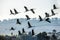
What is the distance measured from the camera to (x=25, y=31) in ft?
7.54

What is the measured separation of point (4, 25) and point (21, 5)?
1.18ft

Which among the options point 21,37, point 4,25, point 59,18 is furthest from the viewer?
point 4,25

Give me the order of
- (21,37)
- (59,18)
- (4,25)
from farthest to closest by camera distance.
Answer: (4,25) < (21,37) < (59,18)

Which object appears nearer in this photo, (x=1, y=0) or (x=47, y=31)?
(x=47, y=31)

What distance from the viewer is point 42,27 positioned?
2232 millimetres

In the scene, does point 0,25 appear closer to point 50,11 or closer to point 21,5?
point 21,5

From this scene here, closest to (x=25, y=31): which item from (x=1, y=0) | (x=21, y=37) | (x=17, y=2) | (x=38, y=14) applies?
(x=21, y=37)

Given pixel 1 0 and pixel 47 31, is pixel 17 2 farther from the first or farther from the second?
pixel 47 31

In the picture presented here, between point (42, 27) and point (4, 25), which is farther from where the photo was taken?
point (4, 25)

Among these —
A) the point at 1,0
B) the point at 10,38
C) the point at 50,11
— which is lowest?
the point at 10,38

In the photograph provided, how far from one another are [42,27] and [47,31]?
0.29 feet

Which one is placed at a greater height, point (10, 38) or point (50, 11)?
point (50, 11)

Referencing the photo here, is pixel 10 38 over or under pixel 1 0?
under

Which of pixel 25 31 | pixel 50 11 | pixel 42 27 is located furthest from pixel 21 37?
pixel 50 11
